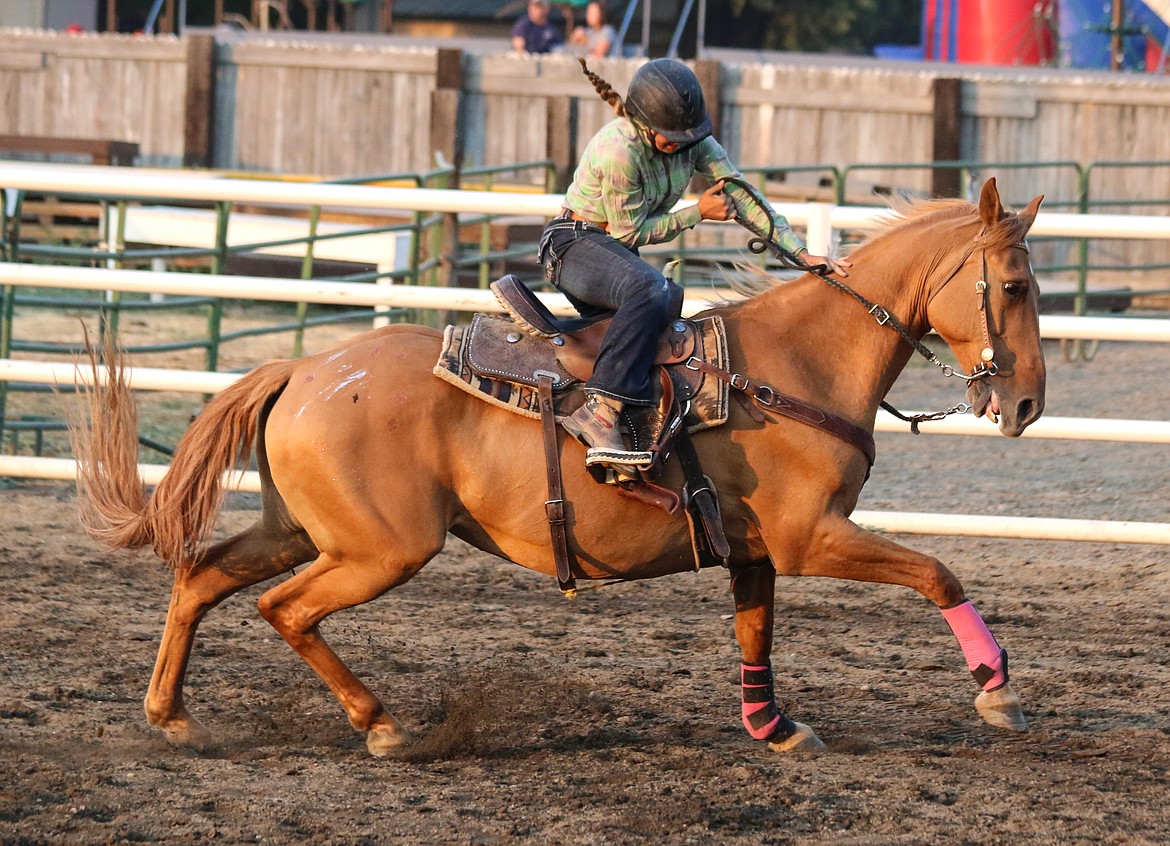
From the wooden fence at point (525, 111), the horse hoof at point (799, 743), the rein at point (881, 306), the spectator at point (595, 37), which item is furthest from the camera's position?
the spectator at point (595, 37)

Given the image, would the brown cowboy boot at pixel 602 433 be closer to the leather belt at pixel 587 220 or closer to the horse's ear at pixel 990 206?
the leather belt at pixel 587 220

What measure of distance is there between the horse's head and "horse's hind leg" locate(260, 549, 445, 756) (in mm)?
1585

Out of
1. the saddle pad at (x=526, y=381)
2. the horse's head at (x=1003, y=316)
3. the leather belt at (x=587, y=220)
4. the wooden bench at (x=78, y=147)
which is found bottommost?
the saddle pad at (x=526, y=381)

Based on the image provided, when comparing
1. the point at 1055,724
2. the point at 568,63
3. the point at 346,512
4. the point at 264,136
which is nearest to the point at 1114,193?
the point at 568,63

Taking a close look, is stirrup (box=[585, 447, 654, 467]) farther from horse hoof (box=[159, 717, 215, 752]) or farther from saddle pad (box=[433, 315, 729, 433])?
horse hoof (box=[159, 717, 215, 752])

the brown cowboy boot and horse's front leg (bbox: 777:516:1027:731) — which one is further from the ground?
the brown cowboy boot

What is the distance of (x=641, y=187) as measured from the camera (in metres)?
4.14

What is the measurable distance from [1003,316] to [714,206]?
2.81 feet

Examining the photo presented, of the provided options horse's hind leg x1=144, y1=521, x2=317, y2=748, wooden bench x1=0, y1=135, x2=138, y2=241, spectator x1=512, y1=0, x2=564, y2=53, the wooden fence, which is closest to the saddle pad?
horse's hind leg x1=144, y1=521, x2=317, y2=748

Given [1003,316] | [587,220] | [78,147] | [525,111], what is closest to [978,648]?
[1003,316]

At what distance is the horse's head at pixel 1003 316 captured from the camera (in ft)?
13.2

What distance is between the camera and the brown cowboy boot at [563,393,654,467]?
3953 mm

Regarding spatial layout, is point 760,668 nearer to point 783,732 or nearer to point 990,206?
point 783,732

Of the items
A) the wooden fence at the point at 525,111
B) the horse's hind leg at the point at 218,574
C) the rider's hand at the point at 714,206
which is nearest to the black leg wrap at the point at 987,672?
the rider's hand at the point at 714,206
